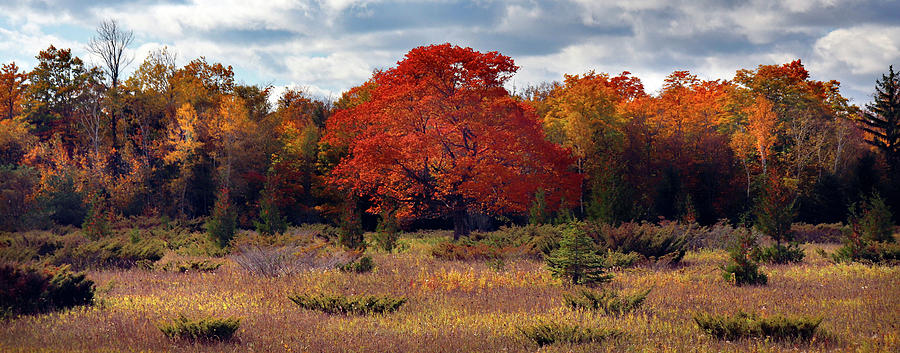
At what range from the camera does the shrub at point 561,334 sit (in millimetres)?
7543

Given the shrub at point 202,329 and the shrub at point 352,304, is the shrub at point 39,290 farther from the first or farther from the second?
the shrub at point 352,304

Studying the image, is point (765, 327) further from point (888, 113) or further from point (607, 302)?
point (888, 113)

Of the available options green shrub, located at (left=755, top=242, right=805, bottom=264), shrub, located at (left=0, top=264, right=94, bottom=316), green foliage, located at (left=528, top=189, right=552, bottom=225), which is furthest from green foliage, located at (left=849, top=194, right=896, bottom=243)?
shrub, located at (left=0, top=264, right=94, bottom=316)

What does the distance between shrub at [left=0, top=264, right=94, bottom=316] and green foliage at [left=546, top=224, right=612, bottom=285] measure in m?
8.47

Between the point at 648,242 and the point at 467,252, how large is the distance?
4.76 metres

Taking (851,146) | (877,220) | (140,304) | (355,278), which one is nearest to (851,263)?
(877,220)

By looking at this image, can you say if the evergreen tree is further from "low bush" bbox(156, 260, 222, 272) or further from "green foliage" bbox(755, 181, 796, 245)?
"low bush" bbox(156, 260, 222, 272)

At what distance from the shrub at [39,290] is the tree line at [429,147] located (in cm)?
1263

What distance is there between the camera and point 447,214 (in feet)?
90.1

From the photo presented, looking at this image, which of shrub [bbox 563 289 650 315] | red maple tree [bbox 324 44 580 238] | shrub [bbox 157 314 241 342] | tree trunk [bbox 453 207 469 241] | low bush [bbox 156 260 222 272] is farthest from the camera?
tree trunk [bbox 453 207 469 241]

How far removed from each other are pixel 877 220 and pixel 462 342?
50.5ft

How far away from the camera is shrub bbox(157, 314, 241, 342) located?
304 inches

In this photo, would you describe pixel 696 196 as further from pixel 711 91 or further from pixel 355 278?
pixel 355 278

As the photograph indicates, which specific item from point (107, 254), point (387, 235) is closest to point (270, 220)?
point (387, 235)
